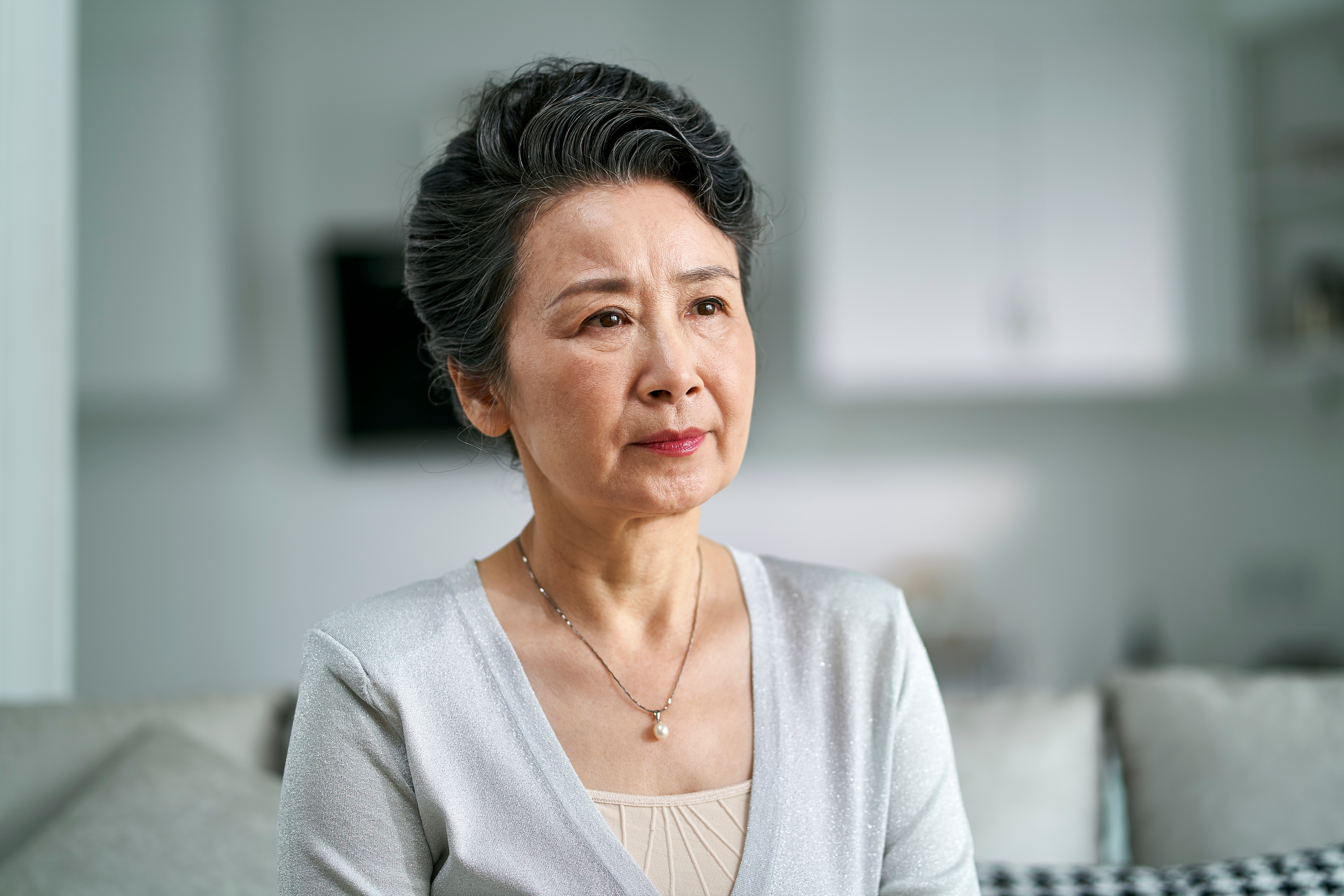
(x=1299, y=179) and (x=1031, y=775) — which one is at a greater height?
(x=1299, y=179)

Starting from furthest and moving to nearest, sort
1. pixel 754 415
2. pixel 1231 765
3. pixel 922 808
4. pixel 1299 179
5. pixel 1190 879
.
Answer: pixel 754 415 → pixel 1299 179 → pixel 1231 765 → pixel 1190 879 → pixel 922 808

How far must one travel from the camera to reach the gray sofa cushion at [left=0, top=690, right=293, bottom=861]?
1.34 m

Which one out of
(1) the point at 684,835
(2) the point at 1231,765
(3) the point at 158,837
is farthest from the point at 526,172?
(2) the point at 1231,765

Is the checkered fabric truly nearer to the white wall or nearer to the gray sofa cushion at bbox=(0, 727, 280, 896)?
the gray sofa cushion at bbox=(0, 727, 280, 896)

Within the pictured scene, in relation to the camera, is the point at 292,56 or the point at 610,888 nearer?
the point at 610,888

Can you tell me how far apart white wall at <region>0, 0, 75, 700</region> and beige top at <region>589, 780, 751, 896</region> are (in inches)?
53.5

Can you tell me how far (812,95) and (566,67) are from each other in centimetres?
206

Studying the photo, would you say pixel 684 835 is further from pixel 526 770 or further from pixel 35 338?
pixel 35 338

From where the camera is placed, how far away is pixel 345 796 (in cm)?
91

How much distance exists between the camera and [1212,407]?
132 inches

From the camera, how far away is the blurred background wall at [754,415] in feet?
9.50

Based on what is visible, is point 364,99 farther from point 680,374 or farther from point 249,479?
point 680,374

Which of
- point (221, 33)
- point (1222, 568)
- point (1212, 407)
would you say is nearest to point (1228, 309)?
point (1212, 407)

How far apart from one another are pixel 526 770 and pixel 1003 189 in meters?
2.52
